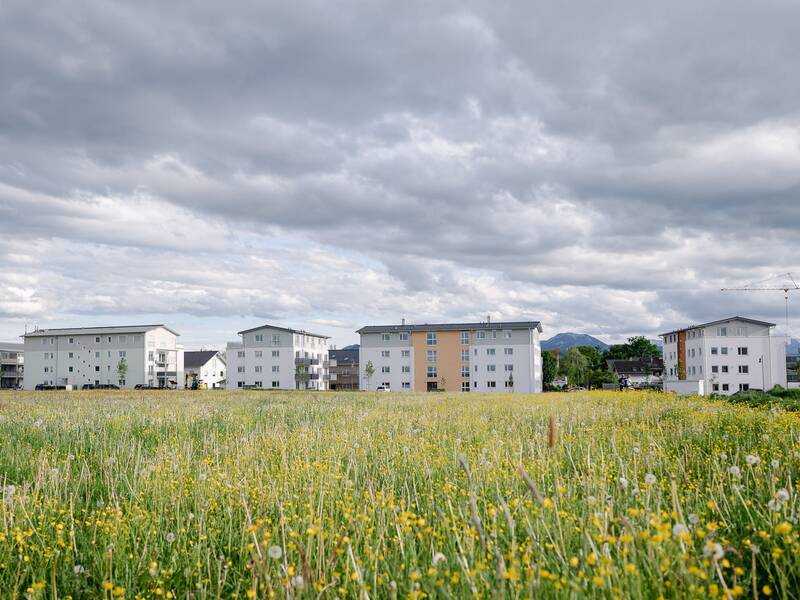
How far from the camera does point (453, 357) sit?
101500mm

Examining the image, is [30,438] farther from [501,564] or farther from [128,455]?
[501,564]

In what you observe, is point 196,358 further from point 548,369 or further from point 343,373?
point 548,369

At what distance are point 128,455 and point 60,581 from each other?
5.22 meters

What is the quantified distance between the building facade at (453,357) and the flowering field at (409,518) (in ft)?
285

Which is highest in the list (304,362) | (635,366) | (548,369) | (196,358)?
(196,358)

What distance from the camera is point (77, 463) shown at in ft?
32.4

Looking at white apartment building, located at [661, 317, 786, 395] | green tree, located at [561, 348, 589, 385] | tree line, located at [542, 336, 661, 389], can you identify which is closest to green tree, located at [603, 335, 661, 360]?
tree line, located at [542, 336, 661, 389]

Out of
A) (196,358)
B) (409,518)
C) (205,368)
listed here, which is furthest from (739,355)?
(196,358)

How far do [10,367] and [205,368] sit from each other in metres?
49.2

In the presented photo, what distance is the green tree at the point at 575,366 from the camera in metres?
119

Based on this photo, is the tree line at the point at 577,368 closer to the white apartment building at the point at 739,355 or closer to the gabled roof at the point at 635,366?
the gabled roof at the point at 635,366

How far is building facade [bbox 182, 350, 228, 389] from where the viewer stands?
140625 millimetres

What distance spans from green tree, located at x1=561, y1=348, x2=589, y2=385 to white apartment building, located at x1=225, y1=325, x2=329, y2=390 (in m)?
52.8

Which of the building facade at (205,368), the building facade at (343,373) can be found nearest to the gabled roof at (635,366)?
the building facade at (343,373)
